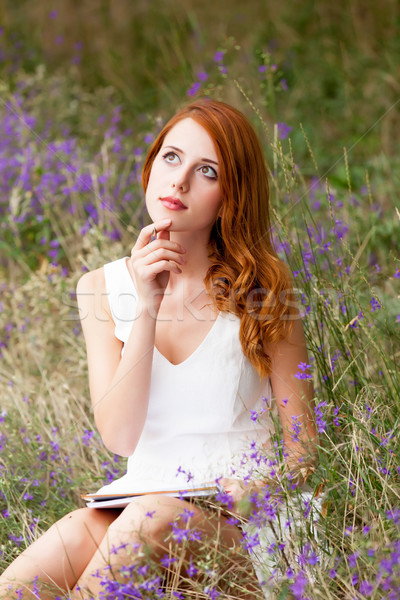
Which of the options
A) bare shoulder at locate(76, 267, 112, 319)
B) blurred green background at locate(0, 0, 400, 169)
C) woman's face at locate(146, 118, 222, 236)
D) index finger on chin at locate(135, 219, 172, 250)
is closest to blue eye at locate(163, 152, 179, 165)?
woman's face at locate(146, 118, 222, 236)

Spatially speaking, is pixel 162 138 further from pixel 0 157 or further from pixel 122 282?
pixel 0 157

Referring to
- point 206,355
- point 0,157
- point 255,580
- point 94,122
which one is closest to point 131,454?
point 206,355

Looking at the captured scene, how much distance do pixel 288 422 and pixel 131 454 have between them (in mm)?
464

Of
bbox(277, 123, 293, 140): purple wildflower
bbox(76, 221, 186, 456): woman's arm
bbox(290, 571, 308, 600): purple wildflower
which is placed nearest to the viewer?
bbox(290, 571, 308, 600): purple wildflower

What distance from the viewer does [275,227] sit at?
2.46m

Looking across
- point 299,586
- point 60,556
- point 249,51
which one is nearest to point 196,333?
point 60,556

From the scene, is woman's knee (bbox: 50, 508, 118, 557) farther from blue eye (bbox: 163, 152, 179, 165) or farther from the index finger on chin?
blue eye (bbox: 163, 152, 179, 165)

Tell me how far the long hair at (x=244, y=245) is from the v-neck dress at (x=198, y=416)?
0.25 ft

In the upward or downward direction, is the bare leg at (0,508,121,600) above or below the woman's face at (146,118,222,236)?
below

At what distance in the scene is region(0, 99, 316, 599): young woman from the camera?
2.00 m

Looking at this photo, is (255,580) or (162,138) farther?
(162,138)

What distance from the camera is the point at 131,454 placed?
209 cm

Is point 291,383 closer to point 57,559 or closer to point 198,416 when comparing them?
point 198,416

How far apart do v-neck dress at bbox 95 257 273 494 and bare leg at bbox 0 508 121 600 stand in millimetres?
207
